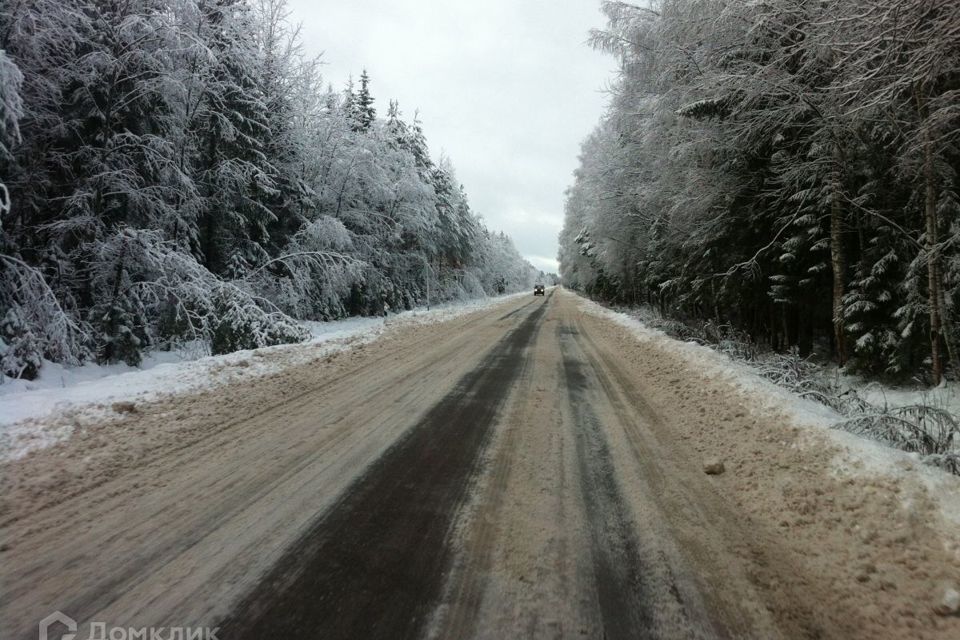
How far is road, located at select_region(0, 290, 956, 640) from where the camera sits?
2.08 m

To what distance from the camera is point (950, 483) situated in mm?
2902

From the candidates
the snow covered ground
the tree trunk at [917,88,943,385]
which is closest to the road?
the snow covered ground

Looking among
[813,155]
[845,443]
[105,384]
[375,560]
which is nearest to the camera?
[375,560]

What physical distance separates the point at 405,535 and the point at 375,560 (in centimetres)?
28

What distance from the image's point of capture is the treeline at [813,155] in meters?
5.01

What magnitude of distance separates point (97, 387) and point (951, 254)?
12409 mm

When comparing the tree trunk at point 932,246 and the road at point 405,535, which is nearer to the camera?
the road at point 405,535

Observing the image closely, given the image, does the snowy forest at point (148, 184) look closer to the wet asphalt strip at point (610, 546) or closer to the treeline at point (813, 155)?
the wet asphalt strip at point (610, 546)

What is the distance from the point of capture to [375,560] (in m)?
2.47

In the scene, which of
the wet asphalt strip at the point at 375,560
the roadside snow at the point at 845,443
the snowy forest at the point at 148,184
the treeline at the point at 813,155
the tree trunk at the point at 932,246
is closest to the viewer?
the wet asphalt strip at the point at 375,560

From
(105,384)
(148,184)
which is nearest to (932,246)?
(105,384)

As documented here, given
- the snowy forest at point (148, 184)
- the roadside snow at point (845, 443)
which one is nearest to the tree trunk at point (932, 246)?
the roadside snow at point (845, 443)

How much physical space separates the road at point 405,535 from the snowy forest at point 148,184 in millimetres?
4827

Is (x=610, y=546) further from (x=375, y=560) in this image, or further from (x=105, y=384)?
(x=105, y=384)
